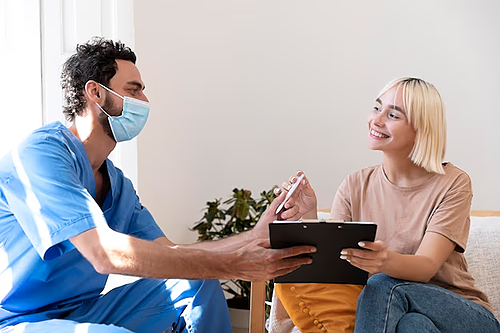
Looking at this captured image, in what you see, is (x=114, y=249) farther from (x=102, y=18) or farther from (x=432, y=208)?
(x=102, y=18)

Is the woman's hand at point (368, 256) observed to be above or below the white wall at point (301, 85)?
below

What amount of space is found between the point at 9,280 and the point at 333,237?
87cm

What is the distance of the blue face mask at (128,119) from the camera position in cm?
195

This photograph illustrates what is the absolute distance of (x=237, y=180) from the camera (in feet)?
11.0

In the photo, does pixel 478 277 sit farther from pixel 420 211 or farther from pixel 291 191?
pixel 291 191

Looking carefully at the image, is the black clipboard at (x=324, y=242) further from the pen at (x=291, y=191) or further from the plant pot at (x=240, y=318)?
the plant pot at (x=240, y=318)

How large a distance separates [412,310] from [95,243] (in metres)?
0.84

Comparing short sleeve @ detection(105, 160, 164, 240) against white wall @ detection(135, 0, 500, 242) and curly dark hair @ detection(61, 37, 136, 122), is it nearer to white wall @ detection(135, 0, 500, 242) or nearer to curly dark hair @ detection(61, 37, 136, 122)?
curly dark hair @ detection(61, 37, 136, 122)

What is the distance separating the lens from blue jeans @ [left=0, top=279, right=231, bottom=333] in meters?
1.84

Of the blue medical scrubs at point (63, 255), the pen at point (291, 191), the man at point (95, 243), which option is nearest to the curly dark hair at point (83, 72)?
the man at point (95, 243)

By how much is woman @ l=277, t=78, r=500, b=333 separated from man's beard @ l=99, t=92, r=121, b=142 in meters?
0.59

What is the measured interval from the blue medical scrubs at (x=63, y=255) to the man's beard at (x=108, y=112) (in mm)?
118

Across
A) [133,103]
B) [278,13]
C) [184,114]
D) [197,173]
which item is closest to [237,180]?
A: [197,173]

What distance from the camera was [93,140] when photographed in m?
1.92
